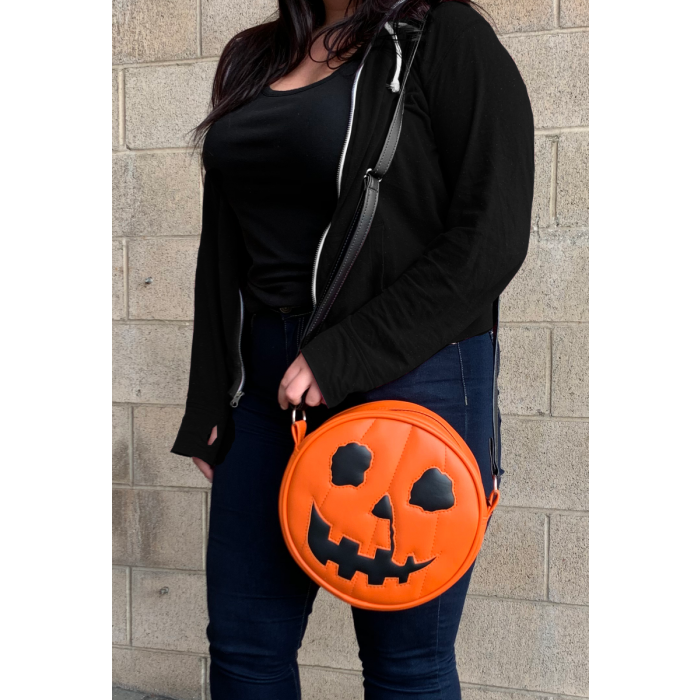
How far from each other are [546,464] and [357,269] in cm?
118

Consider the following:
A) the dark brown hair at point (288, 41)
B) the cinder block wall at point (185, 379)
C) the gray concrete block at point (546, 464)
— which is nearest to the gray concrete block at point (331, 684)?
the cinder block wall at point (185, 379)

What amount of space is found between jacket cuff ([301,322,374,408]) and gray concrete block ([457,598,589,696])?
1332 mm

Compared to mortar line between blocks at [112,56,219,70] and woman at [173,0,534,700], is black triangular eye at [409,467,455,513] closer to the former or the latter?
woman at [173,0,534,700]

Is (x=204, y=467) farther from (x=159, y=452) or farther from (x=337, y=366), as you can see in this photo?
(x=159, y=452)

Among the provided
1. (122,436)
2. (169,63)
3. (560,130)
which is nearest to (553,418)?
(560,130)

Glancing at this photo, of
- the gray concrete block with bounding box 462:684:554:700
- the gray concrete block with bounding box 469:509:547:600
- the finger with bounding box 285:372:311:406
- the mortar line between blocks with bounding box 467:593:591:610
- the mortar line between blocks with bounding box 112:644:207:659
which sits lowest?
the gray concrete block with bounding box 462:684:554:700

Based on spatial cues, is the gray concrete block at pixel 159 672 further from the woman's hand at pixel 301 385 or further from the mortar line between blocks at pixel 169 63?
the mortar line between blocks at pixel 169 63

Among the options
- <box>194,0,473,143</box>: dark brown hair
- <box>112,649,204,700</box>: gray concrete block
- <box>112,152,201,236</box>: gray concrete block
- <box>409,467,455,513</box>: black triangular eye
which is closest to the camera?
<box>409,467,455,513</box>: black triangular eye

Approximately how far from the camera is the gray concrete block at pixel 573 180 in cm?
196

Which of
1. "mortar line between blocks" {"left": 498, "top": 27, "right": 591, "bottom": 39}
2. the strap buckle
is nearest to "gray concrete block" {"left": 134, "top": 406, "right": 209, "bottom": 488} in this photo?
the strap buckle

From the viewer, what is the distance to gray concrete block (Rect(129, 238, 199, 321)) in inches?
89.6

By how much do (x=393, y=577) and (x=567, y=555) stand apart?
1.16m

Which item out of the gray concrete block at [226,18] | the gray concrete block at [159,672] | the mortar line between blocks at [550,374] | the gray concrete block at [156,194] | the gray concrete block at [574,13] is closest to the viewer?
the gray concrete block at [574,13]

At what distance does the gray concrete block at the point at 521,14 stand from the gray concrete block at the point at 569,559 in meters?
1.46
